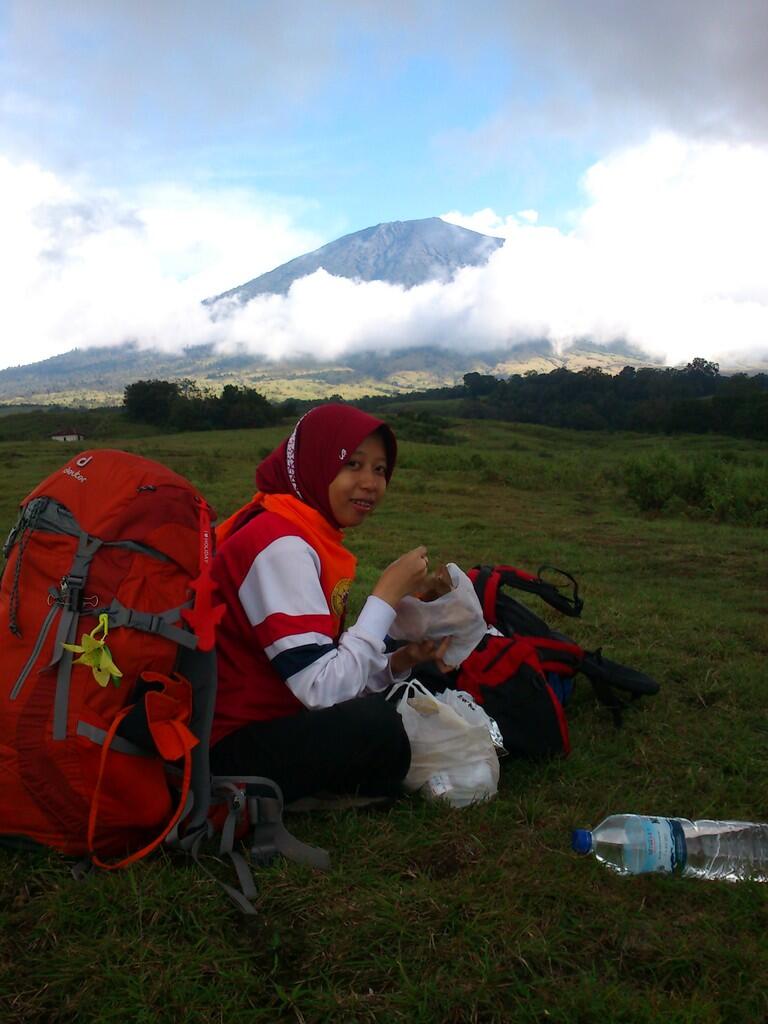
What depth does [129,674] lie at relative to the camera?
2.26m

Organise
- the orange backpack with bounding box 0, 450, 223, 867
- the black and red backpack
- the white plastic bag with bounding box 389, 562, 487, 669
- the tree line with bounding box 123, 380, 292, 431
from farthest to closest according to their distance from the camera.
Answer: the tree line with bounding box 123, 380, 292, 431 < the black and red backpack < the white plastic bag with bounding box 389, 562, 487, 669 < the orange backpack with bounding box 0, 450, 223, 867

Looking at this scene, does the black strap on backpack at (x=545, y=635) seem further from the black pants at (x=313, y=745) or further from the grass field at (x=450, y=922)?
the black pants at (x=313, y=745)

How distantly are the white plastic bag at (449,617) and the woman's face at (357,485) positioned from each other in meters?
0.47

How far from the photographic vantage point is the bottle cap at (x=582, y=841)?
257 cm

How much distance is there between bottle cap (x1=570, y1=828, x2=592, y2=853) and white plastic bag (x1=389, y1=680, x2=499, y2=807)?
40cm

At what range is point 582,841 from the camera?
257 cm

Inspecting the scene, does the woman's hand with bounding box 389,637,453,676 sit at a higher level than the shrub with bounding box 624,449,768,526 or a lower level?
higher

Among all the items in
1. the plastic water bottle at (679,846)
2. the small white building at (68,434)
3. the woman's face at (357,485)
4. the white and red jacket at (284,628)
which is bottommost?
the plastic water bottle at (679,846)

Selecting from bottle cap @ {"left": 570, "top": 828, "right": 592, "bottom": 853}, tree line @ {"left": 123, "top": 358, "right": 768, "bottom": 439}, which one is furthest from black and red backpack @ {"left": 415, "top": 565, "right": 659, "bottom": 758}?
tree line @ {"left": 123, "top": 358, "right": 768, "bottom": 439}

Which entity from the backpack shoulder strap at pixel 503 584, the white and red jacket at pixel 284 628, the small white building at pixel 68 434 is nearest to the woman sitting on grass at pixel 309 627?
the white and red jacket at pixel 284 628

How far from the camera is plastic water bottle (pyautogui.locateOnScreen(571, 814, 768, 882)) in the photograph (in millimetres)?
2531

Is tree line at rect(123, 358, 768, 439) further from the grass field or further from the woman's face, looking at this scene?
the woman's face

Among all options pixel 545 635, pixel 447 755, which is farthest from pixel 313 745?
pixel 545 635

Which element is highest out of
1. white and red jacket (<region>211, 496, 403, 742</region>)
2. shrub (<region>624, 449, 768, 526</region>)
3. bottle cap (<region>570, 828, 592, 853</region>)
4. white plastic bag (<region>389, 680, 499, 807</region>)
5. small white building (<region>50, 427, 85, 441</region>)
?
white and red jacket (<region>211, 496, 403, 742</region>)
